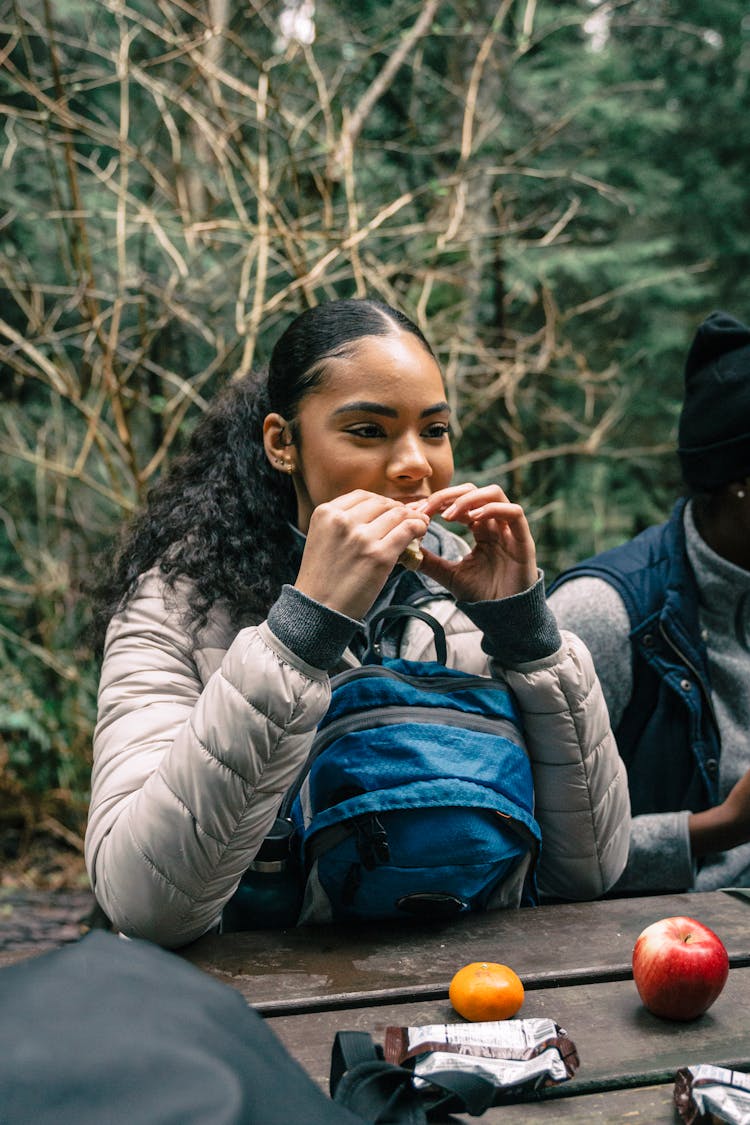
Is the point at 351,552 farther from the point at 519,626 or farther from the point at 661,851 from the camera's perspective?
the point at 661,851

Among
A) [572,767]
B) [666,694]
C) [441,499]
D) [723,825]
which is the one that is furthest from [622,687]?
[441,499]

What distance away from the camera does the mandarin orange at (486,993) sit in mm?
1385

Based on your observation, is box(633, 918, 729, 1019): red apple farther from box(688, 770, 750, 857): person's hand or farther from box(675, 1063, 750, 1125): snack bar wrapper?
box(688, 770, 750, 857): person's hand

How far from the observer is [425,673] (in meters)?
1.84

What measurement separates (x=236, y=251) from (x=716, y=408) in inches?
145

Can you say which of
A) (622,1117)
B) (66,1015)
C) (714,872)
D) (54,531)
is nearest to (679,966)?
(622,1117)

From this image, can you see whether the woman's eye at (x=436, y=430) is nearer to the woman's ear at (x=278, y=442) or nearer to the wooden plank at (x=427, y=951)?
the woman's ear at (x=278, y=442)

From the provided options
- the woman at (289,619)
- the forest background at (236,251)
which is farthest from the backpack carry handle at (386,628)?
the forest background at (236,251)

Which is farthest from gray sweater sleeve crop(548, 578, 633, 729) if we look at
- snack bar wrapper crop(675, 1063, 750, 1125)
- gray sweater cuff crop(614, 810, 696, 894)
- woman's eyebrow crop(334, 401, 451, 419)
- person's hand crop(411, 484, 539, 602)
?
snack bar wrapper crop(675, 1063, 750, 1125)

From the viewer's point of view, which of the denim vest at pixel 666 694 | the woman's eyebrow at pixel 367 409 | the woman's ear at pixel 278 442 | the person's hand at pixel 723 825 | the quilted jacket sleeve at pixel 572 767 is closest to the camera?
the quilted jacket sleeve at pixel 572 767

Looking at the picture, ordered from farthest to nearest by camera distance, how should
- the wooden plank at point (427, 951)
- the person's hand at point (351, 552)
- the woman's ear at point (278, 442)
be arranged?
1. the woman's ear at point (278, 442)
2. the person's hand at point (351, 552)
3. the wooden plank at point (427, 951)

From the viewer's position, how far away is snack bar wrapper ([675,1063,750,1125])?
3.77 feet

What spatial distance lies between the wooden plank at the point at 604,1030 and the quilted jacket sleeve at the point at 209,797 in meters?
0.26

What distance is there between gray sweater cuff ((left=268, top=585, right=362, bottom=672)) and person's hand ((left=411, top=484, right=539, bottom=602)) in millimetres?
350
